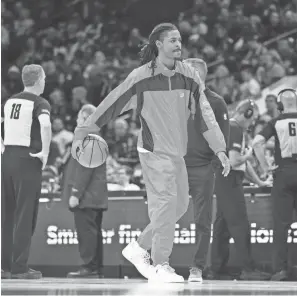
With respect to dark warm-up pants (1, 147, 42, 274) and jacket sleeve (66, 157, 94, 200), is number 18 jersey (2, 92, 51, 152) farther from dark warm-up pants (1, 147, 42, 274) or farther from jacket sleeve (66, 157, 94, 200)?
jacket sleeve (66, 157, 94, 200)

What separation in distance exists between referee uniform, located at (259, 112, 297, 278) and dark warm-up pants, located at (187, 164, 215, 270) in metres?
1.23

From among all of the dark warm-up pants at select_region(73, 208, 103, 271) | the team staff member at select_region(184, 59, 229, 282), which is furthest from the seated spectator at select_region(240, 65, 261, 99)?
the team staff member at select_region(184, 59, 229, 282)

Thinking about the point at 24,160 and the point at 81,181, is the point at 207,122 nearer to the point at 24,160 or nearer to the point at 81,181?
the point at 24,160

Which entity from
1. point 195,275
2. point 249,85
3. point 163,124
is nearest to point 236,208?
point 195,275

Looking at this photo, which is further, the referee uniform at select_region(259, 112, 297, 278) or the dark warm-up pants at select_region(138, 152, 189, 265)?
the referee uniform at select_region(259, 112, 297, 278)

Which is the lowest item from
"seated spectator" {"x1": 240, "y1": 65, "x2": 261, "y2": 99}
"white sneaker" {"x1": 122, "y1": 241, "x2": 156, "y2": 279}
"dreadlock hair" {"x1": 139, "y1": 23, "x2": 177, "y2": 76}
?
"white sneaker" {"x1": 122, "y1": 241, "x2": 156, "y2": 279}

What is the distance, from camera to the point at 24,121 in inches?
352

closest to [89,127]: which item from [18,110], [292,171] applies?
[18,110]

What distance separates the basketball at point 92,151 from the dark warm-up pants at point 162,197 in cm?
37

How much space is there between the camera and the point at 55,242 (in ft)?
36.3

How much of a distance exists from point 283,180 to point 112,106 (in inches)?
105

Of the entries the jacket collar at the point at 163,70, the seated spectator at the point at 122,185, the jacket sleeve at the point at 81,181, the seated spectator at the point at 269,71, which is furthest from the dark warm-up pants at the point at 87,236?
the seated spectator at the point at 269,71

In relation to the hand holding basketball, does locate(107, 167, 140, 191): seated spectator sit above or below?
below

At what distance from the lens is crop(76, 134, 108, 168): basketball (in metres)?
7.58
